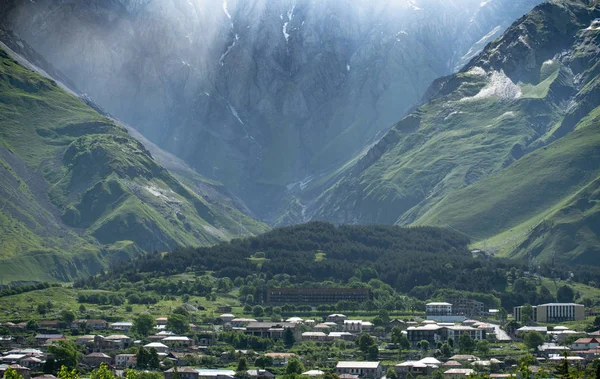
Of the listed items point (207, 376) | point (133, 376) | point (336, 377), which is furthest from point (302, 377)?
point (133, 376)

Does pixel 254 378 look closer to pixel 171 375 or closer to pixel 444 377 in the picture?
pixel 171 375

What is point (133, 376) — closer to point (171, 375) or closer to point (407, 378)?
point (171, 375)

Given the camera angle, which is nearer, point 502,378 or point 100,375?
point 100,375

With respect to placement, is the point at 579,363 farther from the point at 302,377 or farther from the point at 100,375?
the point at 100,375

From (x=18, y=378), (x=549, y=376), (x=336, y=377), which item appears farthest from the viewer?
(x=336, y=377)

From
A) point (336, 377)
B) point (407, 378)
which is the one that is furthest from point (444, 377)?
point (336, 377)

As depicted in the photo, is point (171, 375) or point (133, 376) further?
point (171, 375)

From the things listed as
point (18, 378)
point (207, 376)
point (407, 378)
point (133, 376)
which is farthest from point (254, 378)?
point (18, 378)

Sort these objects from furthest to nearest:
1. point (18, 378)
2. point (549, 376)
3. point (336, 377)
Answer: point (336, 377) < point (549, 376) < point (18, 378)
